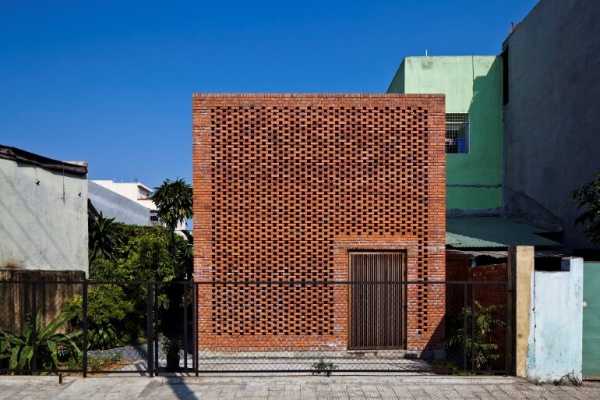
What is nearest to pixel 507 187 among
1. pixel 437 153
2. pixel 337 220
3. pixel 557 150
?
pixel 557 150

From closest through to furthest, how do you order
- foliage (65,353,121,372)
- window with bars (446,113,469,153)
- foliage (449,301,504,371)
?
1. foliage (449,301,504,371)
2. foliage (65,353,121,372)
3. window with bars (446,113,469,153)

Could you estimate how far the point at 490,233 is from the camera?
1459 cm

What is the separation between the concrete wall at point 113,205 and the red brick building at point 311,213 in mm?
22717

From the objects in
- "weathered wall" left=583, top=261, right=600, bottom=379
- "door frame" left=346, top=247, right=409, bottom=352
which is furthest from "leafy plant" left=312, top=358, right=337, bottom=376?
"weathered wall" left=583, top=261, right=600, bottom=379

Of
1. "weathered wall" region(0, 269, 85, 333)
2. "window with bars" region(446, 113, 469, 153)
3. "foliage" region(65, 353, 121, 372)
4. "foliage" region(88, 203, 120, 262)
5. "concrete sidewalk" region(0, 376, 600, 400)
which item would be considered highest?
"window with bars" region(446, 113, 469, 153)

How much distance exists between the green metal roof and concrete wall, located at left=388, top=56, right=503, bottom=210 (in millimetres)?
1420

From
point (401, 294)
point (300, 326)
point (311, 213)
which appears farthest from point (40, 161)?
point (401, 294)

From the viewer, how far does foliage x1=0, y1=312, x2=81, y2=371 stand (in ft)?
26.6

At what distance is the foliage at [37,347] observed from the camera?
811 cm

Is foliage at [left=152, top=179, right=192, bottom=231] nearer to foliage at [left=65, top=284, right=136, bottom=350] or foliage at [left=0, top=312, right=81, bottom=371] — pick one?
foliage at [left=65, top=284, right=136, bottom=350]

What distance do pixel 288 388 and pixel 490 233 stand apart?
398 inches

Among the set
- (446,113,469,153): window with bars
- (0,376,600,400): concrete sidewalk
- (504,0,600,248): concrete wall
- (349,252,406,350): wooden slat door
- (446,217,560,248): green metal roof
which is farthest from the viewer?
(446,113,469,153): window with bars

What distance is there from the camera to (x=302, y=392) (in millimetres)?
7086

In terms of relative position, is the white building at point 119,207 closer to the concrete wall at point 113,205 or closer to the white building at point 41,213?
the concrete wall at point 113,205
